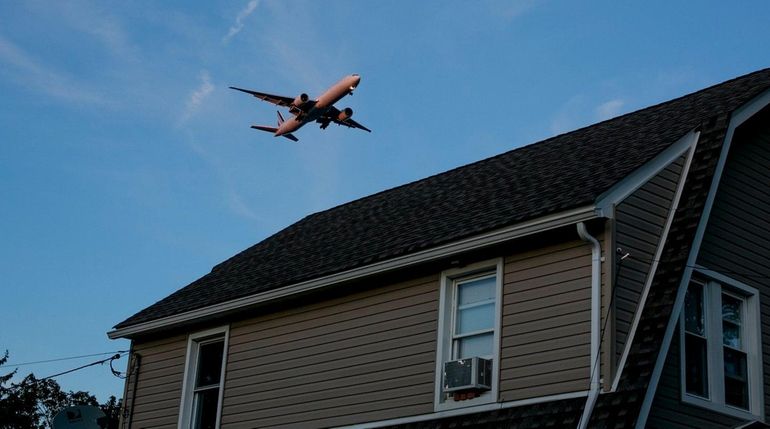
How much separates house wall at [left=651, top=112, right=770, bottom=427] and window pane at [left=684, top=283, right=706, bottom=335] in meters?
0.34

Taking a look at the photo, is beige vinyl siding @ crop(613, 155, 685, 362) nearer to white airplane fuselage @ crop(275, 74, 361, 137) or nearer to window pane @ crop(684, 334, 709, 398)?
window pane @ crop(684, 334, 709, 398)

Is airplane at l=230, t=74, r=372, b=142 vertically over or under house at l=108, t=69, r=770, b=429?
over

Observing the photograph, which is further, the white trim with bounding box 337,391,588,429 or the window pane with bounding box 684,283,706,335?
the window pane with bounding box 684,283,706,335

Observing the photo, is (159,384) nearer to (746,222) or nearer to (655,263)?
(655,263)

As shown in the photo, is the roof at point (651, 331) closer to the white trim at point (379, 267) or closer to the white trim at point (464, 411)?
the white trim at point (464, 411)

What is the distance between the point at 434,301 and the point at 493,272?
992 millimetres

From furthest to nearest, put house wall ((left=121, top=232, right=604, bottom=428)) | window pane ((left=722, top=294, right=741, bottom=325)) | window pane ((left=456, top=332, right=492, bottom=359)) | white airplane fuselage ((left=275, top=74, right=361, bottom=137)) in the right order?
white airplane fuselage ((left=275, top=74, right=361, bottom=137)), window pane ((left=722, top=294, right=741, bottom=325)), window pane ((left=456, top=332, right=492, bottom=359)), house wall ((left=121, top=232, right=604, bottom=428))

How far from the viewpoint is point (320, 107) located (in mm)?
25531

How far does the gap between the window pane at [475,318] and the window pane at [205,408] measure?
204 inches

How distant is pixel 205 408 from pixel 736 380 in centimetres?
854

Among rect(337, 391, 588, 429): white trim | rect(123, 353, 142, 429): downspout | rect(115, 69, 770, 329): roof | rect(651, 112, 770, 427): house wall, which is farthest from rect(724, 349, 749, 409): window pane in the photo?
rect(123, 353, 142, 429): downspout

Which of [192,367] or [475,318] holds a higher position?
[475,318]

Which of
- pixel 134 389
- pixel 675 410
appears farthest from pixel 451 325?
pixel 134 389

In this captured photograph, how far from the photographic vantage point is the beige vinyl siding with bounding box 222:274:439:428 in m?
15.4
